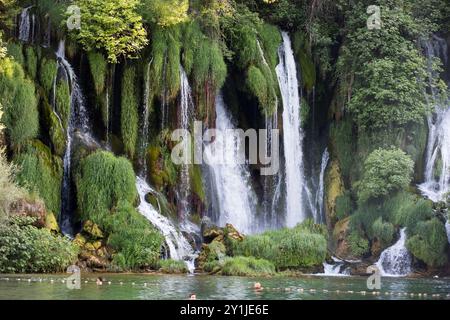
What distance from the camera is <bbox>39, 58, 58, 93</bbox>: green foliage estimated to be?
37.5m

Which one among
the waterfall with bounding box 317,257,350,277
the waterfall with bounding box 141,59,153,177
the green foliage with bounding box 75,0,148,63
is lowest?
the waterfall with bounding box 317,257,350,277

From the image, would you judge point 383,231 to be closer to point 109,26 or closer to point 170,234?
point 170,234

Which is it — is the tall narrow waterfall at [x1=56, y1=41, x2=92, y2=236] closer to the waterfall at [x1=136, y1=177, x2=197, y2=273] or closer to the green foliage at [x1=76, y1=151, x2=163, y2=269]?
the green foliage at [x1=76, y1=151, x2=163, y2=269]

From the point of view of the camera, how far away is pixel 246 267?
116 feet

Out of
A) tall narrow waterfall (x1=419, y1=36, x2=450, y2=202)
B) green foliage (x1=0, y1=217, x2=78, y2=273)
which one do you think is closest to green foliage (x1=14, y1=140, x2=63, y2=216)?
green foliage (x1=0, y1=217, x2=78, y2=273)

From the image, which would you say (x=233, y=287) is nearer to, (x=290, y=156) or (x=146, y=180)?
(x=146, y=180)

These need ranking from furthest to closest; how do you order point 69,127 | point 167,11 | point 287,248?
point 167,11
point 69,127
point 287,248

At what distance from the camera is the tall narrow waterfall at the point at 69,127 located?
36.9m

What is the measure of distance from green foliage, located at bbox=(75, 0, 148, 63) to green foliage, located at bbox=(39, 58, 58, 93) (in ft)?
6.12

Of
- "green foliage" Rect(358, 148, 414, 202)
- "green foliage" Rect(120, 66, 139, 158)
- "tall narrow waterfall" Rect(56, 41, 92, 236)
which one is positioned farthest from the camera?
"green foliage" Rect(358, 148, 414, 202)

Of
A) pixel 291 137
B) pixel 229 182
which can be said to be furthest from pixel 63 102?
pixel 291 137

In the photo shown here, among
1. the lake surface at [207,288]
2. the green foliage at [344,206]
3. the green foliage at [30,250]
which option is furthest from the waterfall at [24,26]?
the green foliage at [344,206]

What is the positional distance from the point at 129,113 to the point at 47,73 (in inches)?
153
